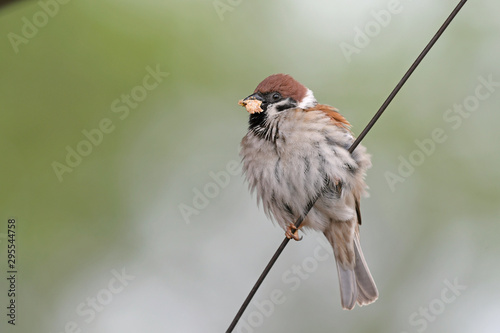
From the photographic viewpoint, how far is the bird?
3.53 m

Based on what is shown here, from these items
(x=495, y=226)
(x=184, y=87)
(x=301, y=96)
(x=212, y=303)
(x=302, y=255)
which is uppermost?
(x=495, y=226)

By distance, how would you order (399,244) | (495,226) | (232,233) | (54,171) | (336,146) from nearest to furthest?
(336,146) < (54,171) < (495,226) < (399,244) < (232,233)

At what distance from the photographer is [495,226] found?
5867mm

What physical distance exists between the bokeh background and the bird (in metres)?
1.52

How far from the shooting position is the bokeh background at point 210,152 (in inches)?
198

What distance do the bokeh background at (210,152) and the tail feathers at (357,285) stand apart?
5.12 ft

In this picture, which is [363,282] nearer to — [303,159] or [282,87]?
[303,159]

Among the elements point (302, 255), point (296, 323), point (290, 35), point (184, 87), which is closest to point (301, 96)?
point (184, 87)

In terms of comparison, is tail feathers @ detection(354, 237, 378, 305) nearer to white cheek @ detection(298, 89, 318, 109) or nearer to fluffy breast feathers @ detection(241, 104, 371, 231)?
fluffy breast feathers @ detection(241, 104, 371, 231)

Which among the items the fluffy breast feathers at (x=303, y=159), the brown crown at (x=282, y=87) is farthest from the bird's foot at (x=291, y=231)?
the brown crown at (x=282, y=87)

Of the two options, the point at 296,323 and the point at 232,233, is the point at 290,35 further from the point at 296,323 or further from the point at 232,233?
the point at 296,323

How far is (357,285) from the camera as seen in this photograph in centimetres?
425

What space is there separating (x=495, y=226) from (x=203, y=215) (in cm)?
311

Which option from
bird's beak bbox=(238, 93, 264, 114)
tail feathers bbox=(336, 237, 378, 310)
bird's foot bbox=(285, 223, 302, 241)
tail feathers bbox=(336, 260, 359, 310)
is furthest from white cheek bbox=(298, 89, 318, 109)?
tail feathers bbox=(336, 260, 359, 310)
